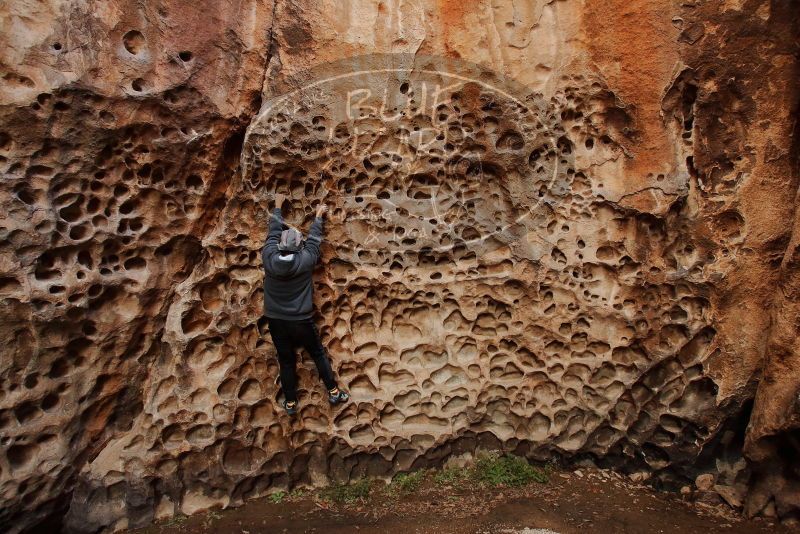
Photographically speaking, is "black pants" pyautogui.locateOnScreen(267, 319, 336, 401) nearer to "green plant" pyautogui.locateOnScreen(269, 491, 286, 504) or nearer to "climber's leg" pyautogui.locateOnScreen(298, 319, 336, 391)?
"climber's leg" pyautogui.locateOnScreen(298, 319, 336, 391)

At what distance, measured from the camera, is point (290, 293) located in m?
3.72

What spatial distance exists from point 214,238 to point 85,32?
4.83 feet

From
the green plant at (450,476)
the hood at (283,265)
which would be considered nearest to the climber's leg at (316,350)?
the hood at (283,265)

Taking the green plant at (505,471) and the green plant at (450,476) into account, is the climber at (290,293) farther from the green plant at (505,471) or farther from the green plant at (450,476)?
the green plant at (505,471)

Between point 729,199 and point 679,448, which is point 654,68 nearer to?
point 729,199

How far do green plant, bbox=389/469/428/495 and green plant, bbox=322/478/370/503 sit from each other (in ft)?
0.63

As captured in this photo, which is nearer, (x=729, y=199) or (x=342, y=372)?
(x=729, y=199)

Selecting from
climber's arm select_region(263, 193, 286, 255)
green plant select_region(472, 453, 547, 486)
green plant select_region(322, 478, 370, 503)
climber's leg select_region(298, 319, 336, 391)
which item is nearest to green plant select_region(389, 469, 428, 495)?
green plant select_region(322, 478, 370, 503)

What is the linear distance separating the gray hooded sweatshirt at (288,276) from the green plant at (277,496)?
1354mm

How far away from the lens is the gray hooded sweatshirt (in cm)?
365

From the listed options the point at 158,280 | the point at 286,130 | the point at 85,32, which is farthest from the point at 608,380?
the point at 85,32

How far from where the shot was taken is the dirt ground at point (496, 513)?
3605mm

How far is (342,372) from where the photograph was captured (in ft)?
13.5

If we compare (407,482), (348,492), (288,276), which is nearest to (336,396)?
(348,492)
